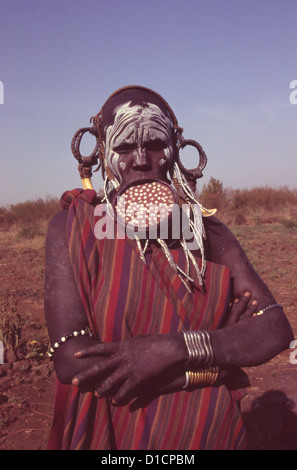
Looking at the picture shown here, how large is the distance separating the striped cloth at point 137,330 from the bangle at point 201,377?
89mm

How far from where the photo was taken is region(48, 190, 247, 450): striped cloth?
4.95 feet

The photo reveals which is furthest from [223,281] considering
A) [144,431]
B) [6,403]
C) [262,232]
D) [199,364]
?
[262,232]

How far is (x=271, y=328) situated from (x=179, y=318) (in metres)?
0.36

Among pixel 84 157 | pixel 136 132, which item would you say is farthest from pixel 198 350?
pixel 84 157

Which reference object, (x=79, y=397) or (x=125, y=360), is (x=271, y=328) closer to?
(x=125, y=360)

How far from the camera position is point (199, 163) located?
82.0 inches

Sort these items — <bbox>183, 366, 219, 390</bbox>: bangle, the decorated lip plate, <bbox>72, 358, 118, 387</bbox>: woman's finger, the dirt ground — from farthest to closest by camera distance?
the dirt ground < the decorated lip plate < <bbox>183, 366, 219, 390</bbox>: bangle < <bbox>72, 358, 118, 387</bbox>: woman's finger

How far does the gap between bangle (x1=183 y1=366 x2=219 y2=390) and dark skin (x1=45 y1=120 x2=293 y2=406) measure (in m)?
0.02

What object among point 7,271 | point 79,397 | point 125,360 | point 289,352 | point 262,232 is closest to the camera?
point 125,360

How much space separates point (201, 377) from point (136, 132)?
3.43 feet

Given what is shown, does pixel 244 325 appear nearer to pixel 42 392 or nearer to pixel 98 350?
pixel 98 350

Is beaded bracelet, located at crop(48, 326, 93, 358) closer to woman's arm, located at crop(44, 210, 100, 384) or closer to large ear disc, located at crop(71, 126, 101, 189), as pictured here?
woman's arm, located at crop(44, 210, 100, 384)

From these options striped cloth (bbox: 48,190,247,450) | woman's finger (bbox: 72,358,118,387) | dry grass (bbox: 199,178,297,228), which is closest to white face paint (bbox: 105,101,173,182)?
striped cloth (bbox: 48,190,247,450)

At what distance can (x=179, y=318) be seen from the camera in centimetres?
156
